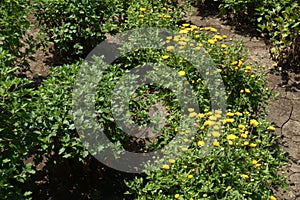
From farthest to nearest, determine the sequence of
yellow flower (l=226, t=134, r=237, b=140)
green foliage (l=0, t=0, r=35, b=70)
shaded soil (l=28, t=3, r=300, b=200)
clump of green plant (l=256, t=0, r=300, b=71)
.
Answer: clump of green plant (l=256, t=0, r=300, b=71)
green foliage (l=0, t=0, r=35, b=70)
shaded soil (l=28, t=3, r=300, b=200)
yellow flower (l=226, t=134, r=237, b=140)

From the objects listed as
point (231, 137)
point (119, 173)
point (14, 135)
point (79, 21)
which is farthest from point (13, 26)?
point (231, 137)

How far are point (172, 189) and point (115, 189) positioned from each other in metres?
0.76

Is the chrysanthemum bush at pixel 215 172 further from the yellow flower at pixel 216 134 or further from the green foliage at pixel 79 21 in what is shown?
the green foliage at pixel 79 21

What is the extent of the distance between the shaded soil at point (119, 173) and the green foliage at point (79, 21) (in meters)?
0.48

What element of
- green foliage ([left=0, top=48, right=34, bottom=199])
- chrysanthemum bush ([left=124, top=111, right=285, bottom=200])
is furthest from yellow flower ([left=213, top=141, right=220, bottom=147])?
green foliage ([left=0, top=48, right=34, bottom=199])

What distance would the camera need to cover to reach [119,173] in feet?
12.2

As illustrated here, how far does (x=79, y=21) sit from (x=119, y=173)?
175 centimetres

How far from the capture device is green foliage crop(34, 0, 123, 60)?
4.32m

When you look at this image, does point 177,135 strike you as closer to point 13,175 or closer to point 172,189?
point 172,189

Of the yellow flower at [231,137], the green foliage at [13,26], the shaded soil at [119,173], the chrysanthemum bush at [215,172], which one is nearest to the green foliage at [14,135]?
the shaded soil at [119,173]

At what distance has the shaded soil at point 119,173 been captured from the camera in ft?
11.8

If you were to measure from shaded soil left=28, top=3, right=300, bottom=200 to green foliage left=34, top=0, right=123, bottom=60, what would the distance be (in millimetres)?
476

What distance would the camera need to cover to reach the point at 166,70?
12.9 feet

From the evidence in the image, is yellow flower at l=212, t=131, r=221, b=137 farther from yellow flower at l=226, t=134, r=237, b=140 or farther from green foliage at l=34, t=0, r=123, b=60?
green foliage at l=34, t=0, r=123, b=60
